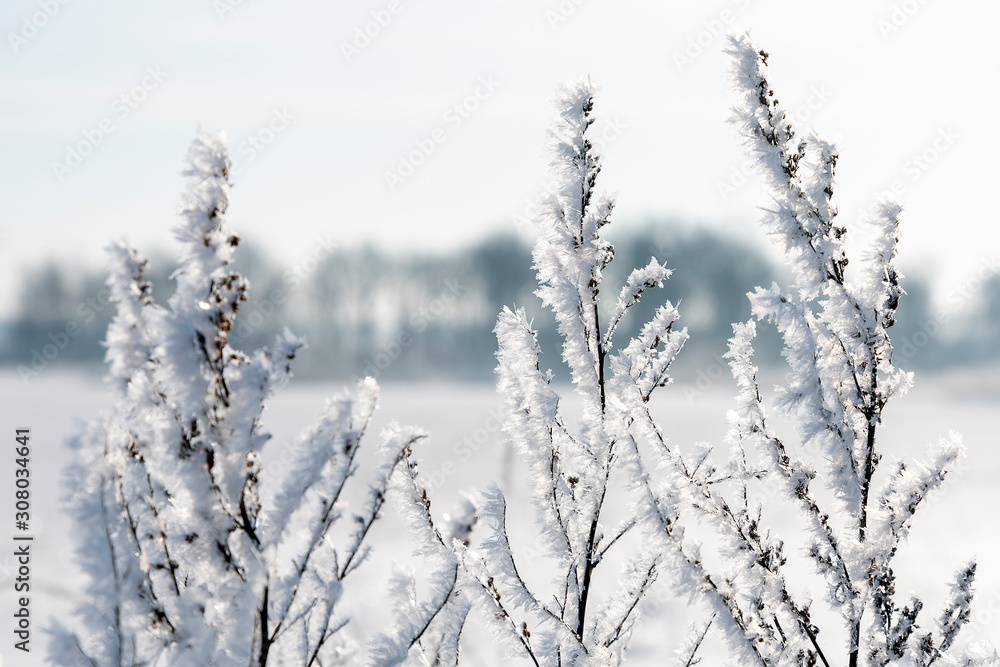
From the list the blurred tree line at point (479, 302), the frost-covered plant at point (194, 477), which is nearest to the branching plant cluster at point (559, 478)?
the frost-covered plant at point (194, 477)

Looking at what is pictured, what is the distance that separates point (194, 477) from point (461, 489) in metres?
1.48

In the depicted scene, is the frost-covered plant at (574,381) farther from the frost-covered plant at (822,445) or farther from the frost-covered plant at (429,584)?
the frost-covered plant at (822,445)

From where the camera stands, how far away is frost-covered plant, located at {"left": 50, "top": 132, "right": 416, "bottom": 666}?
168 centimetres

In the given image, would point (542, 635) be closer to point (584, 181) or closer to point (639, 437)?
point (639, 437)

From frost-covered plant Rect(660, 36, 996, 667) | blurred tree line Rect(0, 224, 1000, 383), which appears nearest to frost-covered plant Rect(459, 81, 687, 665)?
frost-covered plant Rect(660, 36, 996, 667)

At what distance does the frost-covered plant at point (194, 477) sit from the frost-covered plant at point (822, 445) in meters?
1.27

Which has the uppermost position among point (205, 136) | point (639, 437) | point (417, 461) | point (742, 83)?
point (742, 83)

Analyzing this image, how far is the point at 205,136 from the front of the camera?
1.74 meters

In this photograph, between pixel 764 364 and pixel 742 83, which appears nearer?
pixel 742 83

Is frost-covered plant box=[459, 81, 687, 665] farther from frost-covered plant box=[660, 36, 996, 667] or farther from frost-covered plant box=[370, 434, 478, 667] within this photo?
frost-covered plant box=[660, 36, 996, 667]

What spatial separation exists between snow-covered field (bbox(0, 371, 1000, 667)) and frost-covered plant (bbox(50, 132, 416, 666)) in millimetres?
109

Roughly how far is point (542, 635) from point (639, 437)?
0.69 meters

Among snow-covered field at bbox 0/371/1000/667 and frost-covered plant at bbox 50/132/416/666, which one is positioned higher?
snow-covered field at bbox 0/371/1000/667

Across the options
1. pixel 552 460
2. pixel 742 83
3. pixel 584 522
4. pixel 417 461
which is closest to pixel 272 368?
pixel 417 461
